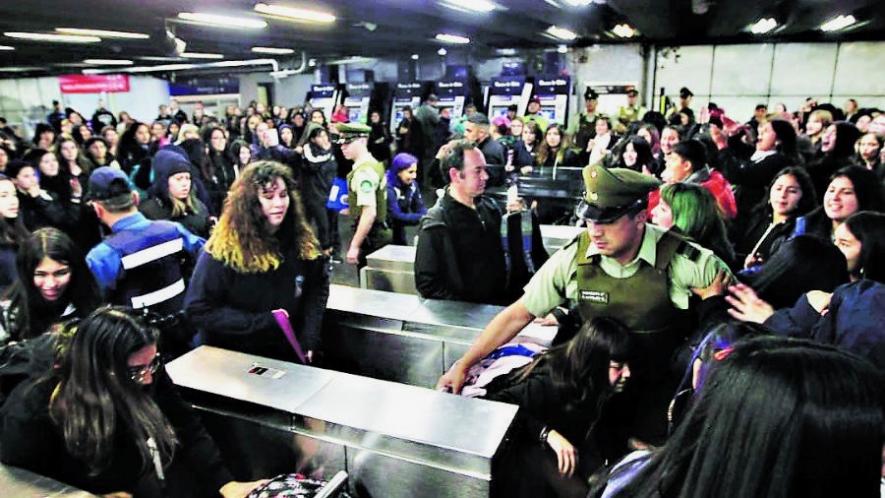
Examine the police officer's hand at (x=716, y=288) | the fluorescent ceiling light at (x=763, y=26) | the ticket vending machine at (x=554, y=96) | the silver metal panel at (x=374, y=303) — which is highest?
the fluorescent ceiling light at (x=763, y=26)

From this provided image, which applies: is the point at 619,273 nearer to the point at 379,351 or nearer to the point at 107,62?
the point at 379,351

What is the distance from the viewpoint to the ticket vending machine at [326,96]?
576 inches

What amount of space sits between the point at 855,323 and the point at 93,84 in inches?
832

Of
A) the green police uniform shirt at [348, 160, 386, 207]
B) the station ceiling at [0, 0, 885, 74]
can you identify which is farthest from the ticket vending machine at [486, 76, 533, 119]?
the green police uniform shirt at [348, 160, 386, 207]

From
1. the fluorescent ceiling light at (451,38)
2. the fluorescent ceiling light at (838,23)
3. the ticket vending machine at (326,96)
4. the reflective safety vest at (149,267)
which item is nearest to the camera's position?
the reflective safety vest at (149,267)

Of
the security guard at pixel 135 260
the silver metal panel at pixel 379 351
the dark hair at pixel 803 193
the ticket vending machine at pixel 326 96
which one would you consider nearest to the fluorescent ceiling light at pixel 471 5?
the dark hair at pixel 803 193

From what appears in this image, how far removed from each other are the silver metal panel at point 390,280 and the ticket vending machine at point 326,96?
11.8 meters

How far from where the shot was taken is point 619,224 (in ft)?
6.17

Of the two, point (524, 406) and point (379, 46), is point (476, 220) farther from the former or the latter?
point (379, 46)

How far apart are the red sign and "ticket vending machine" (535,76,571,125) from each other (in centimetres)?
1390

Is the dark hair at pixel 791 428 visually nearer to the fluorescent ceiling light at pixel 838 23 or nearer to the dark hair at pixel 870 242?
the dark hair at pixel 870 242

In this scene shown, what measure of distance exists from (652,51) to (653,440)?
13122 mm

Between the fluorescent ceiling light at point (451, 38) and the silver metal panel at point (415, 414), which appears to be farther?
the fluorescent ceiling light at point (451, 38)

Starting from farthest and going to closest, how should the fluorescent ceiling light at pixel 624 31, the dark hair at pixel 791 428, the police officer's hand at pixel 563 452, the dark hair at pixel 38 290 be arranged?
the fluorescent ceiling light at pixel 624 31 < the dark hair at pixel 38 290 < the police officer's hand at pixel 563 452 < the dark hair at pixel 791 428
